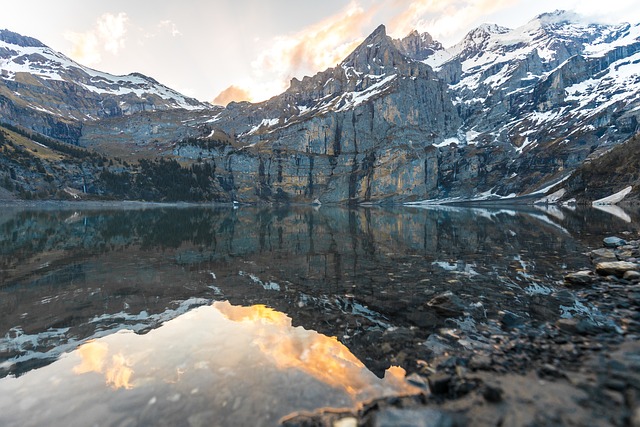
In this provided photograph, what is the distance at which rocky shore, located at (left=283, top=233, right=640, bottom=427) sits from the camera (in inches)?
244

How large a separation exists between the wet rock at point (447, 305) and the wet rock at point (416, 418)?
7140 millimetres

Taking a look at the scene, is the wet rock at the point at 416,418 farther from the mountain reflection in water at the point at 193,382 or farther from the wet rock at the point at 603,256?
the wet rock at the point at 603,256

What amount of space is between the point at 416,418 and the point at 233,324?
8.88m

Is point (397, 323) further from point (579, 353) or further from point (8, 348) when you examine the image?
point (8, 348)

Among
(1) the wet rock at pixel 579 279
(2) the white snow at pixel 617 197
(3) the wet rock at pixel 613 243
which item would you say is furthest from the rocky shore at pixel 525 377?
(2) the white snow at pixel 617 197

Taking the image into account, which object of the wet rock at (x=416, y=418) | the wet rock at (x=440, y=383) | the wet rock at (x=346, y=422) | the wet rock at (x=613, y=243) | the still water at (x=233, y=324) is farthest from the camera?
the wet rock at (x=613, y=243)

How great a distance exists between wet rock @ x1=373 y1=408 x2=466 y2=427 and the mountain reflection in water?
3.94 feet

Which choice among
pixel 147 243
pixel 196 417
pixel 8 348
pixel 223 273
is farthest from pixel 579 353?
pixel 147 243

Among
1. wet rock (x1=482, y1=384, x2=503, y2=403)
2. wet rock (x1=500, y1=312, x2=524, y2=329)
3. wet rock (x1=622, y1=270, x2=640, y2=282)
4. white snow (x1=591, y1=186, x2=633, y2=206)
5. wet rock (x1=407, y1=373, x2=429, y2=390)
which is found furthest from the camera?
white snow (x1=591, y1=186, x2=633, y2=206)

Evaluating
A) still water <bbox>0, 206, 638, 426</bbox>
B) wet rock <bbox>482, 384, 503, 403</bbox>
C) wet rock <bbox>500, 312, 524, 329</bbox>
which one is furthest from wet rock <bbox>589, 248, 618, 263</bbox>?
wet rock <bbox>482, 384, 503, 403</bbox>

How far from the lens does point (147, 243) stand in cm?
3731

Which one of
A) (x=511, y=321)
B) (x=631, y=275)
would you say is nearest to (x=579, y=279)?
(x=631, y=275)

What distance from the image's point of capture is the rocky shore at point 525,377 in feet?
20.3

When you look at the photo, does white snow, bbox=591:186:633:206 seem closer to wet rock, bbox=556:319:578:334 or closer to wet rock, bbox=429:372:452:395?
wet rock, bbox=556:319:578:334
